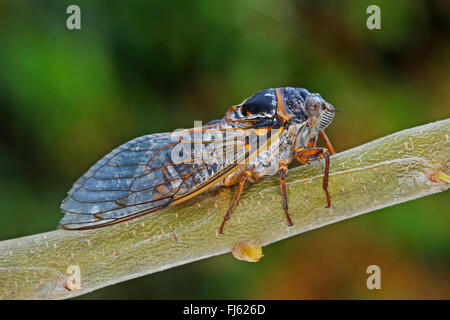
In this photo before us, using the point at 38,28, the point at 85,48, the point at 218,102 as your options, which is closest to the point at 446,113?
the point at 218,102

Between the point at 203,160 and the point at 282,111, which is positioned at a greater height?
the point at 282,111

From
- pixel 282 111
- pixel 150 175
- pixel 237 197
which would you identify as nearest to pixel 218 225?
pixel 237 197

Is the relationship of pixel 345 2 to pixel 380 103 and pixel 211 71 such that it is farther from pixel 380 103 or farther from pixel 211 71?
pixel 211 71

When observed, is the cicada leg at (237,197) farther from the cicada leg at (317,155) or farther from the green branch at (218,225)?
the cicada leg at (317,155)

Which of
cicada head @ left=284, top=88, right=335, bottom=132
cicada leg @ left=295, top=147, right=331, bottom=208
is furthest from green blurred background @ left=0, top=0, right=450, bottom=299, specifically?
cicada leg @ left=295, top=147, right=331, bottom=208

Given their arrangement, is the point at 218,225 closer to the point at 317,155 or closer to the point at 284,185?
the point at 284,185
